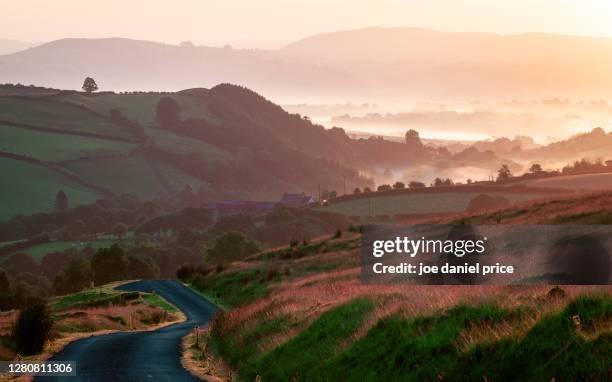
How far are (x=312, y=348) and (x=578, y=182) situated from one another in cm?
15446

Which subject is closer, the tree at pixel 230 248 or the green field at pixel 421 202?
the tree at pixel 230 248

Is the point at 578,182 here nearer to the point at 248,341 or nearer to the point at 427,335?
the point at 248,341

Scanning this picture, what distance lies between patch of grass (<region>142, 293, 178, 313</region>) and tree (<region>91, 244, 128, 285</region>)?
171 feet

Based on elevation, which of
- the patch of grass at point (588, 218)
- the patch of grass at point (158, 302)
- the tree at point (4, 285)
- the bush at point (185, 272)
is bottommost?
the tree at point (4, 285)

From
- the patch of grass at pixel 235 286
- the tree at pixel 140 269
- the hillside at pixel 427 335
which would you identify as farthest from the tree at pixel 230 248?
the hillside at pixel 427 335

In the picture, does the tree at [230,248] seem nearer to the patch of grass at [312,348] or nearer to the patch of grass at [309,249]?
the patch of grass at [309,249]

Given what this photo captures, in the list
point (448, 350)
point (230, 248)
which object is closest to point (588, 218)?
point (448, 350)

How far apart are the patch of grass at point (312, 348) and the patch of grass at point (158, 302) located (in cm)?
4277

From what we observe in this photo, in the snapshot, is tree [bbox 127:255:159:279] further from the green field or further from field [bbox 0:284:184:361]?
field [bbox 0:284:184:361]

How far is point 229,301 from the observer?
74.1 m

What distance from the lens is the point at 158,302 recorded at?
75.9 m

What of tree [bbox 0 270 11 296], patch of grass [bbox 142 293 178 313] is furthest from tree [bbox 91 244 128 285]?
patch of grass [bbox 142 293 178 313]

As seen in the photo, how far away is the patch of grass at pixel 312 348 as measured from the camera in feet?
82.9

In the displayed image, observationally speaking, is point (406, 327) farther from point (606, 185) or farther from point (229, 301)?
point (606, 185)
